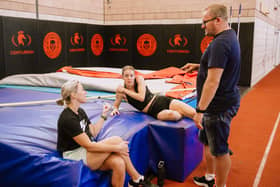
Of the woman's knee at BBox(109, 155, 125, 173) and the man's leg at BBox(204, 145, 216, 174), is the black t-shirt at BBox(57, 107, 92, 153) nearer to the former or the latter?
the woman's knee at BBox(109, 155, 125, 173)

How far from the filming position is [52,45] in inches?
285

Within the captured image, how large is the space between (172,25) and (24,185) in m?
7.17

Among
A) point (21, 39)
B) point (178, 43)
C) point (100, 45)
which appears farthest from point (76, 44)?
point (178, 43)

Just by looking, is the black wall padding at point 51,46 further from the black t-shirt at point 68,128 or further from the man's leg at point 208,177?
the man's leg at point 208,177

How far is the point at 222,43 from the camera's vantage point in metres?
2.05

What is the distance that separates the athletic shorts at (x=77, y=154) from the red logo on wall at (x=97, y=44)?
689 cm

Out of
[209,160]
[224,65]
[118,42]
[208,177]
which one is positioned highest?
[118,42]

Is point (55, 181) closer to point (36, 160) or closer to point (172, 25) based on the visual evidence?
point (36, 160)

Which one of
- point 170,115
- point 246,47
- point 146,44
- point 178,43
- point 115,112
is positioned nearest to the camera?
point 170,115

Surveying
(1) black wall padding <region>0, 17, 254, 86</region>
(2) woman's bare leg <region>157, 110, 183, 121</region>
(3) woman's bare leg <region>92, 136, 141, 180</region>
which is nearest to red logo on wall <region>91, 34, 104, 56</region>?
(1) black wall padding <region>0, 17, 254, 86</region>

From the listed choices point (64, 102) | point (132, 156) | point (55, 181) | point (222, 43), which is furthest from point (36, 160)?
point (222, 43)

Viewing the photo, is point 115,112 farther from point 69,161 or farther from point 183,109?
point 69,161

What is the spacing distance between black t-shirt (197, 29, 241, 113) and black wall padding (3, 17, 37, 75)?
510 cm

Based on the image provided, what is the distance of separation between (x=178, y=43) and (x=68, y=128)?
687 centimetres
